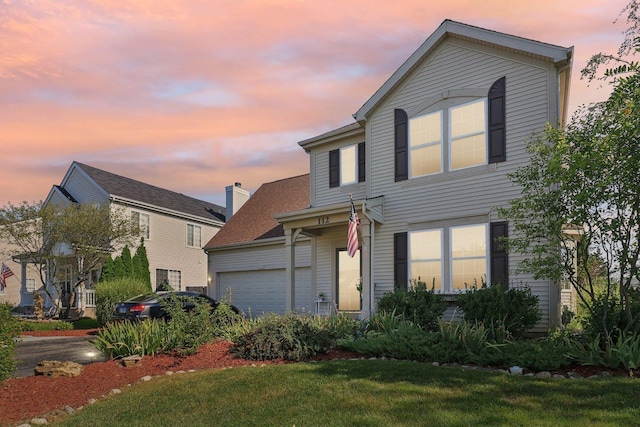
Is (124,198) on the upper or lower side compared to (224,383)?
upper

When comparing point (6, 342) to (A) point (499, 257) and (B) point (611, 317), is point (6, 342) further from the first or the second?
(A) point (499, 257)

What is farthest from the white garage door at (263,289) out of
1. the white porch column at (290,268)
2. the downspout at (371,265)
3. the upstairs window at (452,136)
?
the upstairs window at (452,136)

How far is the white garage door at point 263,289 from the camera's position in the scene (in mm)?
20094

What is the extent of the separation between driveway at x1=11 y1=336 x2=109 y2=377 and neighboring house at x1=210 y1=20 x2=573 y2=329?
20.7ft

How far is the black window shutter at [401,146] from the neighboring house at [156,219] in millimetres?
→ 16950

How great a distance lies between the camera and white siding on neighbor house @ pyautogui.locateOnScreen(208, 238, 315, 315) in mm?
20219

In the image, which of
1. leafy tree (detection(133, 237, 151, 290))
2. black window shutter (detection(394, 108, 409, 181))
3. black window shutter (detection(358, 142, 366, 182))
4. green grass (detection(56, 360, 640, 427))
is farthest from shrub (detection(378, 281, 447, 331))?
leafy tree (detection(133, 237, 151, 290))

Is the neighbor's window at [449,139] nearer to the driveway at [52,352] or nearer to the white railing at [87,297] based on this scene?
the driveway at [52,352]

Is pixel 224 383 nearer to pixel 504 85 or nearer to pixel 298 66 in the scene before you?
pixel 298 66

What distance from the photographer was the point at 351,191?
16.8 metres

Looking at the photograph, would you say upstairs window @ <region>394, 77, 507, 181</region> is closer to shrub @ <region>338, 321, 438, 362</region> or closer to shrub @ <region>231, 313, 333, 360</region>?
shrub @ <region>338, 321, 438, 362</region>

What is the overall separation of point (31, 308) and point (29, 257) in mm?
5358

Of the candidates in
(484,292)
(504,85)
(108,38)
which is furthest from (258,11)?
(484,292)

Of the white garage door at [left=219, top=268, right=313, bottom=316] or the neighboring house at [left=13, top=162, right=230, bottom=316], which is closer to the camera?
the white garage door at [left=219, top=268, right=313, bottom=316]
